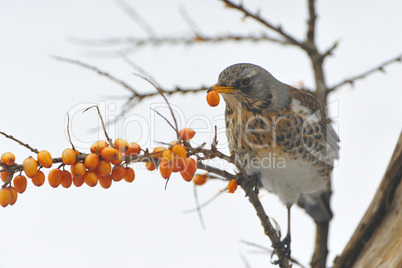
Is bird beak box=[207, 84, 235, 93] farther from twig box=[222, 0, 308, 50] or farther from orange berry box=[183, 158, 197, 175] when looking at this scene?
orange berry box=[183, 158, 197, 175]

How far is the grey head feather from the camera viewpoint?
7.16 ft

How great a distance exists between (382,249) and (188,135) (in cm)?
122

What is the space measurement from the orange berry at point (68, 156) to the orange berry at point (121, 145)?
0.12 metres

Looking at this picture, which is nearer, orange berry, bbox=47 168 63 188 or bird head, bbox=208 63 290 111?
orange berry, bbox=47 168 63 188

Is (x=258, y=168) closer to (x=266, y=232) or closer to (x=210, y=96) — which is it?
(x=266, y=232)

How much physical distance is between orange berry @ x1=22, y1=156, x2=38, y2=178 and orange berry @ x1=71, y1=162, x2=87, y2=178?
0.10 meters

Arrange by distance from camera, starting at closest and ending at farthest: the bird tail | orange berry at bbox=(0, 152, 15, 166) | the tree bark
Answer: orange berry at bbox=(0, 152, 15, 166) → the tree bark → the bird tail

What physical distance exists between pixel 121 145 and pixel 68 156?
0.15m

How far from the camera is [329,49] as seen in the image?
7.70 feet

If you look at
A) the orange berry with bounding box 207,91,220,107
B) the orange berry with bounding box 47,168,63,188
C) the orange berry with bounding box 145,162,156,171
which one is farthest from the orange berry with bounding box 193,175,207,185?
the orange berry with bounding box 47,168,63,188

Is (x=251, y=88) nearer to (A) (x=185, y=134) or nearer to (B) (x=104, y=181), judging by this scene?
(A) (x=185, y=134)

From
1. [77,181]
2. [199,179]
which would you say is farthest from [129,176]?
[199,179]

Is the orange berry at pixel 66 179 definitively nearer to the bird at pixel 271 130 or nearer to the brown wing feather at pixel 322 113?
the bird at pixel 271 130

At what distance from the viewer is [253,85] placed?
229 cm
